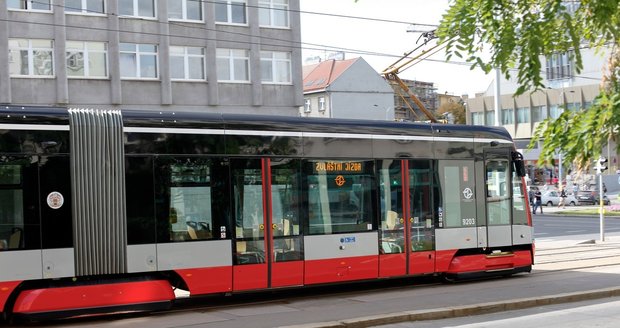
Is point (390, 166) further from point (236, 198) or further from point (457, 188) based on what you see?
point (236, 198)

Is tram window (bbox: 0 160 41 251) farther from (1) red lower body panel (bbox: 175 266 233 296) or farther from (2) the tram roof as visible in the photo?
(1) red lower body panel (bbox: 175 266 233 296)

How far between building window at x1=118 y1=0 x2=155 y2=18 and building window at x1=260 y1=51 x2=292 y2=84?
225 inches

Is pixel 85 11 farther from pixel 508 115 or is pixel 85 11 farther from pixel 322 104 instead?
pixel 508 115

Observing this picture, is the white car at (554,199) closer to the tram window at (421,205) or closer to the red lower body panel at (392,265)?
the tram window at (421,205)

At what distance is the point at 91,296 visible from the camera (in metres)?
10.7

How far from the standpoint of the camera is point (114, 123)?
11398 millimetres

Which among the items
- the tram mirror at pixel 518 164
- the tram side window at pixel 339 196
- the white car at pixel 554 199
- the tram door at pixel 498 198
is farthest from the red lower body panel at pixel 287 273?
the white car at pixel 554 199

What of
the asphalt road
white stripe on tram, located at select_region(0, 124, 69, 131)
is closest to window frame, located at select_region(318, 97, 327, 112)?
the asphalt road

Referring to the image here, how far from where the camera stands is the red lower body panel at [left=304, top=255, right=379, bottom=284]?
12.8 m

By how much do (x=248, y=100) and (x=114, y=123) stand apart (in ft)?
81.9

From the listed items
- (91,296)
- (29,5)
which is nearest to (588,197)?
(29,5)

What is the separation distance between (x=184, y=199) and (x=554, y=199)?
178 ft

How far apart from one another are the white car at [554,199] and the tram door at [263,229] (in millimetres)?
51969

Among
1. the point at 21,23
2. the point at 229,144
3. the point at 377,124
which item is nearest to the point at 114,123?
the point at 229,144
